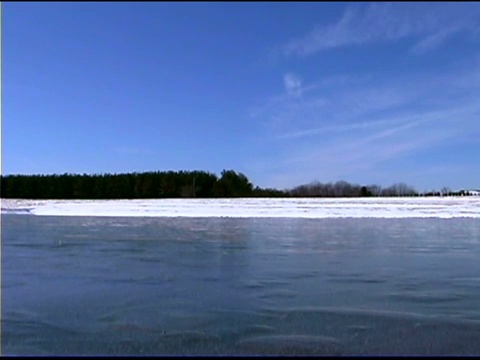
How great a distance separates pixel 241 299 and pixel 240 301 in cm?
10

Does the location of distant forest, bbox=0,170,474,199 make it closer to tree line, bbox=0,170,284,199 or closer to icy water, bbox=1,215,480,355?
tree line, bbox=0,170,284,199

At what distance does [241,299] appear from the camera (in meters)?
5.40

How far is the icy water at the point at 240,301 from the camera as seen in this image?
3.81 metres

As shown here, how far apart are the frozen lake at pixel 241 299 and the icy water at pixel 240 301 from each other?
1 cm

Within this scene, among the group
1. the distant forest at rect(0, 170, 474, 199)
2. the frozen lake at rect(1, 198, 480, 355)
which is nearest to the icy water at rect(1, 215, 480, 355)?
the frozen lake at rect(1, 198, 480, 355)

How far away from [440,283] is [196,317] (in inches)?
135

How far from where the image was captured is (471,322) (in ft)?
14.6

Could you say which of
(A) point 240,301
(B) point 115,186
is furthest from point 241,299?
(B) point 115,186

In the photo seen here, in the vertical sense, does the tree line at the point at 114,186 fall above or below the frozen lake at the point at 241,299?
above

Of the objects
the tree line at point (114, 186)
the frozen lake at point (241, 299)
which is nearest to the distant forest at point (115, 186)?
the tree line at point (114, 186)

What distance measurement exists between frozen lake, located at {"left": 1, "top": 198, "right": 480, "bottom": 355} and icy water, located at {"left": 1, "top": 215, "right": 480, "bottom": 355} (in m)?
0.01

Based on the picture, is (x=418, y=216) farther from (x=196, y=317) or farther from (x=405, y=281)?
(x=196, y=317)

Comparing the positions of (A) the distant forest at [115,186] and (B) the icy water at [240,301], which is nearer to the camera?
(B) the icy water at [240,301]

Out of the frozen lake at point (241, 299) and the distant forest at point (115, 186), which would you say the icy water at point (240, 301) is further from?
the distant forest at point (115, 186)
